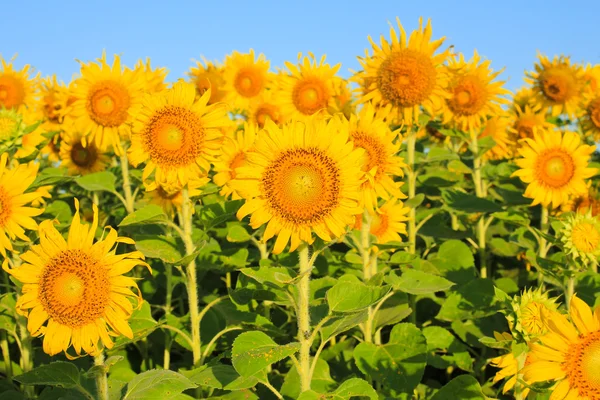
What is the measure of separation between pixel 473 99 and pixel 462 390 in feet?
10.7

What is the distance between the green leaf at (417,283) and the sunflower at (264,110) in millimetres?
3328

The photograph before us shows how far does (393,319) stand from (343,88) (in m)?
3.34

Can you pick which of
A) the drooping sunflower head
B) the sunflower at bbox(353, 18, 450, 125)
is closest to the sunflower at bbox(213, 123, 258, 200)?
the sunflower at bbox(353, 18, 450, 125)

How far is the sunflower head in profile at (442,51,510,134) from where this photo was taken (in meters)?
6.54

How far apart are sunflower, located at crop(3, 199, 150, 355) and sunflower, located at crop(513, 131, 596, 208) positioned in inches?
140

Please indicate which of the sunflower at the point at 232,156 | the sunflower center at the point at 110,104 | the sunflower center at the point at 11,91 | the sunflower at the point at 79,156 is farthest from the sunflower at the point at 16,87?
the sunflower at the point at 232,156

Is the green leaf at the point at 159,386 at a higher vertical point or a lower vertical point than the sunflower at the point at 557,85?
lower

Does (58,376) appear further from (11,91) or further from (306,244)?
(11,91)

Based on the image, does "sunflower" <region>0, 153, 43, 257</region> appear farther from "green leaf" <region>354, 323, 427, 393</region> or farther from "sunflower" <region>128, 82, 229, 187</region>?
"green leaf" <region>354, 323, 427, 393</region>

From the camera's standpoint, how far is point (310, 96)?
7305 millimetres

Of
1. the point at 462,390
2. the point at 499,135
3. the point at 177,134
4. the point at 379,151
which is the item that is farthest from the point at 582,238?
the point at 499,135

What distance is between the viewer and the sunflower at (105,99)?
6.03 m

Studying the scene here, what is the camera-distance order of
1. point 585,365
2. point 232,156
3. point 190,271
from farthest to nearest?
point 232,156 < point 190,271 < point 585,365

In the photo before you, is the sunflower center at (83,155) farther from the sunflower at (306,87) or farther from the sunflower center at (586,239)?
the sunflower center at (586,239)
